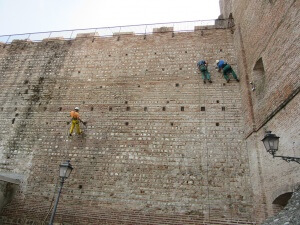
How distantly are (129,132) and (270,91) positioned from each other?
4.90m

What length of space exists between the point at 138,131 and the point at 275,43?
526 centimetres

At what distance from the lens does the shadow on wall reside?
8.14 m

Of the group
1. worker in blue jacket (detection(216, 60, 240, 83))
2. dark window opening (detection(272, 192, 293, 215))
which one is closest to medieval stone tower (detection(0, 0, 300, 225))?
dark window opening (detection(272, 192, 293, 215))

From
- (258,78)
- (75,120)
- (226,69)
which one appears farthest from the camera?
(226,69)

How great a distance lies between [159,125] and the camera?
876 cm

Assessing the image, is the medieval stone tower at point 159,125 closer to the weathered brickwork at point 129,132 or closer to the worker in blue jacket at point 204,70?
the weathered brickwork at point 129,132

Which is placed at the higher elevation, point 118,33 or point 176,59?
point 118,33

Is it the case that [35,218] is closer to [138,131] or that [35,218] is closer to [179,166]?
[138,131]

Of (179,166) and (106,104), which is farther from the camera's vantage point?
(106,104)

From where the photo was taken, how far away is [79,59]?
11.1 meters

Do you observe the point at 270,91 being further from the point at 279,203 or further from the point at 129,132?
the point at 129,132

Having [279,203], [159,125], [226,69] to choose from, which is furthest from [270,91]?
[159,125]

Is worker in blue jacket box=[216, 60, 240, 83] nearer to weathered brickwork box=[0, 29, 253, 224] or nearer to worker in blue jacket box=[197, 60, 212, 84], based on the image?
weathered brickwork box=[0, 29, 253, 224]

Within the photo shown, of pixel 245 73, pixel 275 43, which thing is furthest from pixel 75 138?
pixel 275 43
